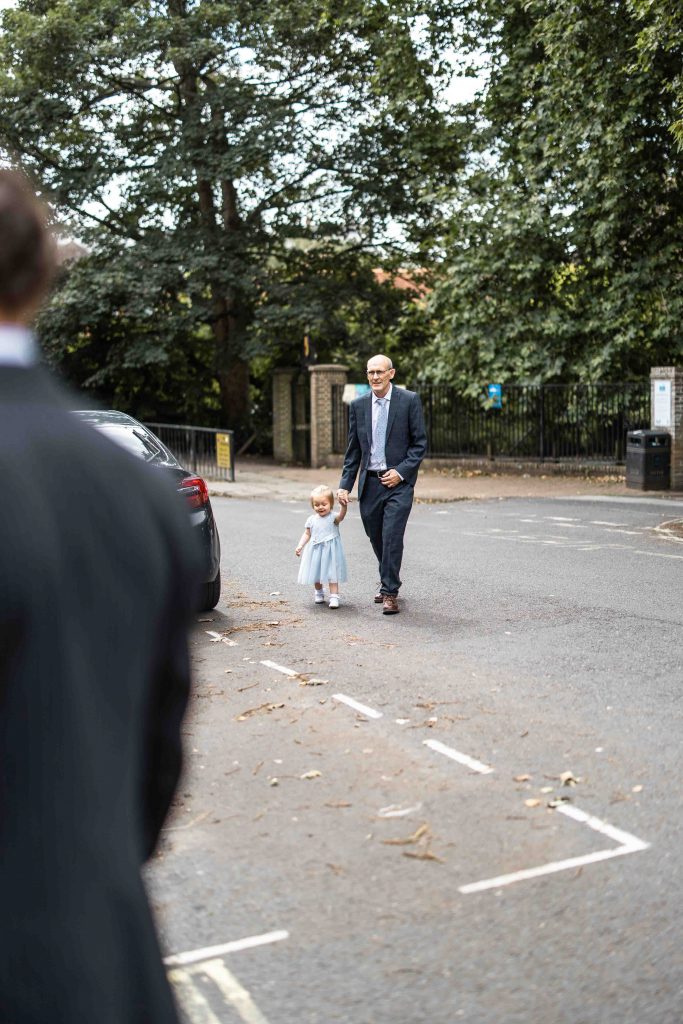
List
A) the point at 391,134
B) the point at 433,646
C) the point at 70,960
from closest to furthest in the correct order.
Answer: the point at 70,960 < the point at 433,646 < the point at 391,134

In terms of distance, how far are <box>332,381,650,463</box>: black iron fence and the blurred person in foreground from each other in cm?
2351

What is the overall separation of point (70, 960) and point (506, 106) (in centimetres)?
2716

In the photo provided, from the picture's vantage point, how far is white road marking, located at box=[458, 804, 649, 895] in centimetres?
385

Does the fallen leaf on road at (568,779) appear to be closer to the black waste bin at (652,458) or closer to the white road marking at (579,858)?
the white road marking at (579,858)

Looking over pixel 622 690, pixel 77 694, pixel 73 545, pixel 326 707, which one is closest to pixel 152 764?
pixel 77 694

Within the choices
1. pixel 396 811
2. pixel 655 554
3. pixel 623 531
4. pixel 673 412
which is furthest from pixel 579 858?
pixel 673 412

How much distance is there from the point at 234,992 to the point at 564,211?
2301 centimetres

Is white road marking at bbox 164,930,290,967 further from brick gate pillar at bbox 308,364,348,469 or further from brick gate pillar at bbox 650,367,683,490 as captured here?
brick gate pillar at bbox 308,364,348,469

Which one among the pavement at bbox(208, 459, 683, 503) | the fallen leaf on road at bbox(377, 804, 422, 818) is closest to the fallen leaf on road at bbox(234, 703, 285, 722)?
the fallen leaf on road at bbox(377, 804, 422, 818)

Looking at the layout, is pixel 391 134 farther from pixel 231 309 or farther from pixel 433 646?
pixel 433 646

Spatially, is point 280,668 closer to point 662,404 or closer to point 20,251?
point 20,251

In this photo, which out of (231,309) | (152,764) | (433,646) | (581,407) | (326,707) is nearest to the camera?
(152,764)

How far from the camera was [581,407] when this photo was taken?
24750 millimetres

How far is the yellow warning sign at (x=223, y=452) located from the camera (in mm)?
25175
